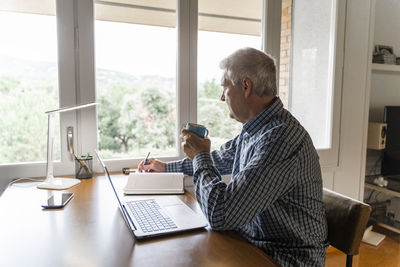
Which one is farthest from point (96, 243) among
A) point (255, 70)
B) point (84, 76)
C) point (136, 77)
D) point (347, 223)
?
point (136, 77)

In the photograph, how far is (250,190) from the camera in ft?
3.26

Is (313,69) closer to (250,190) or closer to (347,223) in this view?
(347,223)

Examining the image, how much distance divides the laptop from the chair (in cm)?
53

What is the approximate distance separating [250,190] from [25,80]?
150 centimetres

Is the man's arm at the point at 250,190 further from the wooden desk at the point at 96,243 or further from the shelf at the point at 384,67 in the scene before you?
the shelf at the point at 384,67

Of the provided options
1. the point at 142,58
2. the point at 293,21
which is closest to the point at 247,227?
the point at 142,58

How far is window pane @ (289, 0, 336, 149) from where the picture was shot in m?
2.57

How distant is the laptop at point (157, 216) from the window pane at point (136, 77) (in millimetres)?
769

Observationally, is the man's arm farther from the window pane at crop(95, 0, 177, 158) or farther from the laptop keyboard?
the window pane at crop(95, 0, 177, 158)

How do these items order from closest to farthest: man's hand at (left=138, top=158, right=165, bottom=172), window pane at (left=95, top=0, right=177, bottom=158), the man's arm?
the man's arm, man's hand at (left=138, top=158, right=165, bottom=172), window pane at (left=95, top=0, right=177, bottom=158)

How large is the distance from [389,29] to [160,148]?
2.58 m

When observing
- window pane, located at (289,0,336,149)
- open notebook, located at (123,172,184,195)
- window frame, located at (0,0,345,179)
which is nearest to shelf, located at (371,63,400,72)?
window pane, located at (289,0,336,149)

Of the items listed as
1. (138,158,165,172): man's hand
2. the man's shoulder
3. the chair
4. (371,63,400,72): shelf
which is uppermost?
(371,63,400,72): shelf

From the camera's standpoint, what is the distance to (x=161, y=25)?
206 cm
